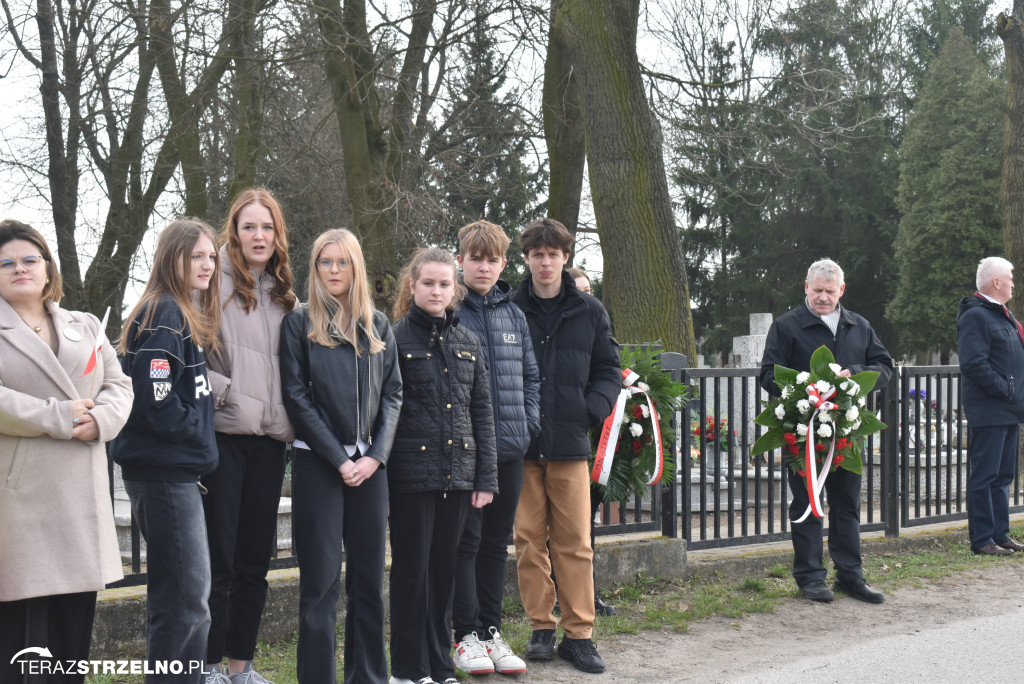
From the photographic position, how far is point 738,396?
Result: 13484mm

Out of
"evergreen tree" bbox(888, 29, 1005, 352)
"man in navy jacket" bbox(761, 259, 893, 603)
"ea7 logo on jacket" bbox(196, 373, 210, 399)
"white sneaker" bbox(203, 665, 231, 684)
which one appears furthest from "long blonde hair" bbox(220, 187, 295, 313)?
"evergreen tree" bbox(888, 29, 1005, 352)

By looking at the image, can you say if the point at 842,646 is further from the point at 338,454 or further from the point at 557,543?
the point at 338,454

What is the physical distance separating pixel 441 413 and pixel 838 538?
334 cm

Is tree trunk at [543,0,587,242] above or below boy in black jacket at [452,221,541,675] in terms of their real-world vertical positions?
above

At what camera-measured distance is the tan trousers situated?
5133mm

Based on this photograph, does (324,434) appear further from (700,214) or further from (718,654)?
(700,214)

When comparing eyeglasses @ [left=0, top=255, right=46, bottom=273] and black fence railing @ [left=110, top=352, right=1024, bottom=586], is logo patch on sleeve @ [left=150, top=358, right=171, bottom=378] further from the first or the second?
black fence railing @ [left=110, top=352, right=1024, bottom=586]

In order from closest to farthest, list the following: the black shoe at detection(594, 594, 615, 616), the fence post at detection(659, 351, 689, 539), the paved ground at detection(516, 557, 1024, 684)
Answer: the paved ground at detection(516, 557, 1024, 684)
the black shoe at detection(594, 594, 615, 616)
the fence post at detection(659, 351, 689, 539)

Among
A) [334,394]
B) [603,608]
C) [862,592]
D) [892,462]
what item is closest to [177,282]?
[334,394]

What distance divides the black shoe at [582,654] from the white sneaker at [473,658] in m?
0.44

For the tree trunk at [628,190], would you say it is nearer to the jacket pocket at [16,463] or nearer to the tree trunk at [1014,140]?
the tree trunk at [1014,140]

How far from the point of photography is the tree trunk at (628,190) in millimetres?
9609

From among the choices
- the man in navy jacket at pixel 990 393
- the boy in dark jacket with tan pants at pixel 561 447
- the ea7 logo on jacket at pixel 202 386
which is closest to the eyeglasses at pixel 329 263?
the ea7 logo on jacket at pixel 202 386

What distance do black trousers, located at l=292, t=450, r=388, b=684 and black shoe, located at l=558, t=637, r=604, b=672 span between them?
1.16 metres
